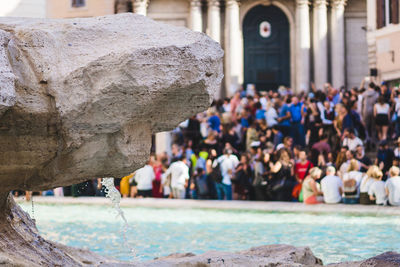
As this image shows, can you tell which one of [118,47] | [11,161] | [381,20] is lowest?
[11,161]

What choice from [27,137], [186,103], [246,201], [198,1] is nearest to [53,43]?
[27,137]

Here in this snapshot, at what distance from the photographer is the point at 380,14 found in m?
28.3

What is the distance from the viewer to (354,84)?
36.3 meters

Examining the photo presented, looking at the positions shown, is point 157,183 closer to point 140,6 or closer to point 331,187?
point 331,187

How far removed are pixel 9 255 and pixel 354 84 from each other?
31.7 meters

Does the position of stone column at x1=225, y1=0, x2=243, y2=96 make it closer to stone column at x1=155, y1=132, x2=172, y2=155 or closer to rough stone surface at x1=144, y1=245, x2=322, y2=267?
stone column at x1=155, y1=132, x2=172, y2=155

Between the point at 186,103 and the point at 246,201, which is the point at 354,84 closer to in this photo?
the point at 246,201

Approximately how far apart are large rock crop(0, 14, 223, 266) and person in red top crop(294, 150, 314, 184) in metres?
10.5

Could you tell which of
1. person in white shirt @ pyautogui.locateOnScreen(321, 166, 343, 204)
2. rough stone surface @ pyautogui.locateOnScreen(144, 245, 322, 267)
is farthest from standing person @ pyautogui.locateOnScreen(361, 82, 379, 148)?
rough stone surface @ pyautogui.locateOnScreen(144, 245, 322, 267)

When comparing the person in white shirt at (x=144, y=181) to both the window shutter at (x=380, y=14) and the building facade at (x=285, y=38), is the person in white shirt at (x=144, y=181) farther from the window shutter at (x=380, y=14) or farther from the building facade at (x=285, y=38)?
the building facade at (x=285, y=38)

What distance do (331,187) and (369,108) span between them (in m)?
4.30

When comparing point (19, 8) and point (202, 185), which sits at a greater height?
point (19, 8)

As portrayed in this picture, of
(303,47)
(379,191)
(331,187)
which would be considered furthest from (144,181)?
(303,47)

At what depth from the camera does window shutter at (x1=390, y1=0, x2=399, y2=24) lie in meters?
26.9
